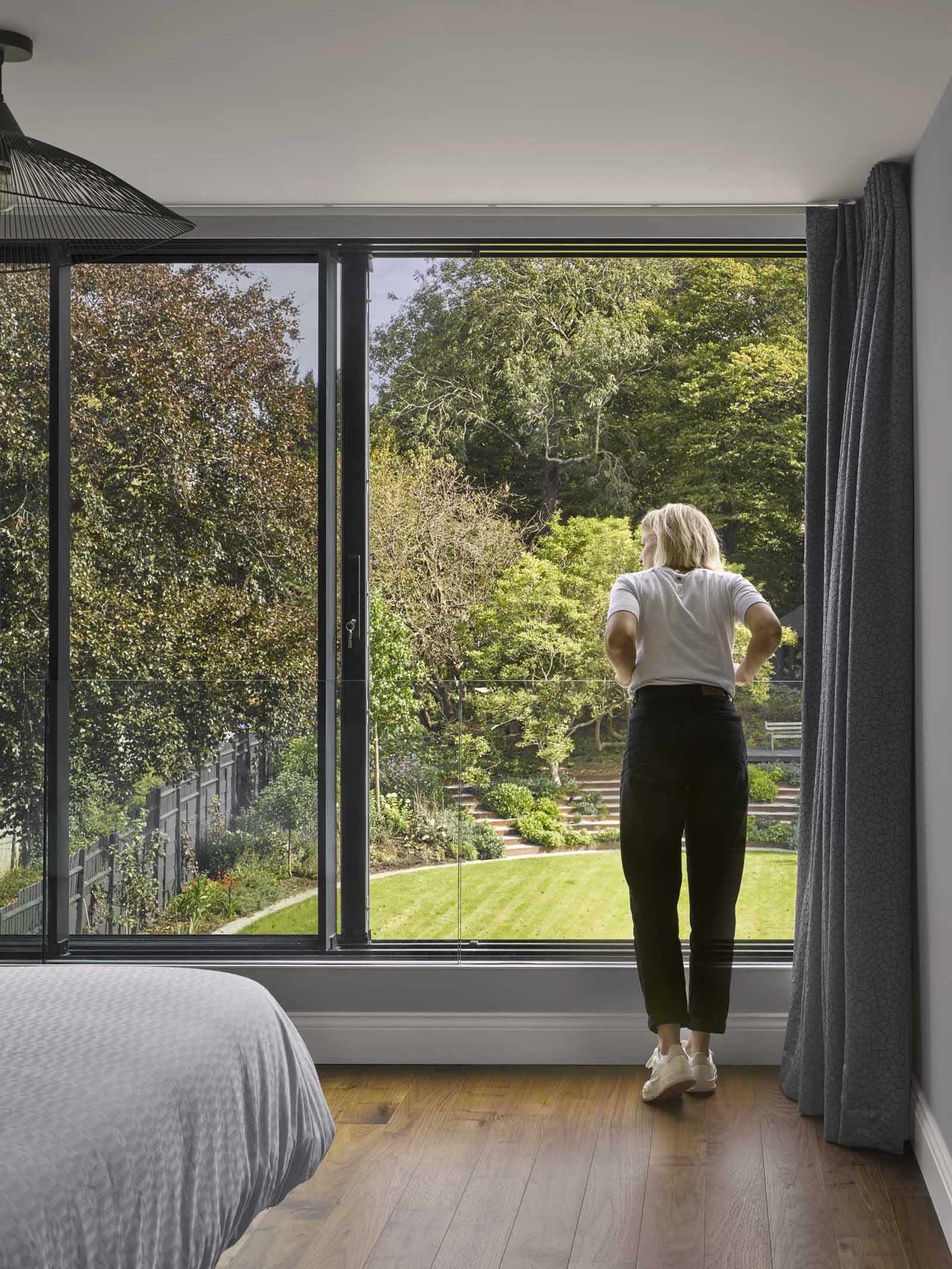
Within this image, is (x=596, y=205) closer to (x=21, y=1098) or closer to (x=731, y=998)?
(x=731, y=998)

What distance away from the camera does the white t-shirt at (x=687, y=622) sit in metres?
2.98

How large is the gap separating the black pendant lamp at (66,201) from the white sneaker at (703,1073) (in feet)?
7.85

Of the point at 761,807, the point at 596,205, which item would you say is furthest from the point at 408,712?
the point at 596,205

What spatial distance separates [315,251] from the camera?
345 cm

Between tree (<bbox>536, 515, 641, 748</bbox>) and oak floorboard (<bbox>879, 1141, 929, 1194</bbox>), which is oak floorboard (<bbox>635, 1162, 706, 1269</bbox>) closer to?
oak floorboard (<bbox>879, 1141, 929, 1194</bbox>)

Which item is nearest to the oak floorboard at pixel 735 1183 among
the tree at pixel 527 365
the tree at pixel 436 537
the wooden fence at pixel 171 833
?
the wooden fence at pixel 171 833

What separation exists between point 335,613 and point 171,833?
2.63 feet

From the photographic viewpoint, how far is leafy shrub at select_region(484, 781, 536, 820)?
10.9 ft

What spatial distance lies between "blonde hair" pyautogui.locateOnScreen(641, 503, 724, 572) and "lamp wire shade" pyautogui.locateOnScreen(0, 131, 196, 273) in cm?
147

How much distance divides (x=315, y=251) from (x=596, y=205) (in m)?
0.85

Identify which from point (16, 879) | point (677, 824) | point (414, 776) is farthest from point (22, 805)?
point (677, 824)

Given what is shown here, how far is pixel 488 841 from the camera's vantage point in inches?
132

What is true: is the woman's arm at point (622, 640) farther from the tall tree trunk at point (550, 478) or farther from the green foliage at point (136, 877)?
the tall tree trunk at point (550, 478)

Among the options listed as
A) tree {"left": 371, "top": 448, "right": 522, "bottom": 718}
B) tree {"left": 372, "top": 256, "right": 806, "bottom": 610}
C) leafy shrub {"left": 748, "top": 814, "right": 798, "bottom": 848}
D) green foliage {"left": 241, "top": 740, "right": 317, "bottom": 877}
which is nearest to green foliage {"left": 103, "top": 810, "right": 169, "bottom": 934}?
green foliage {"left": 241, "top": 740, "right": 317, "bottom": 877}
